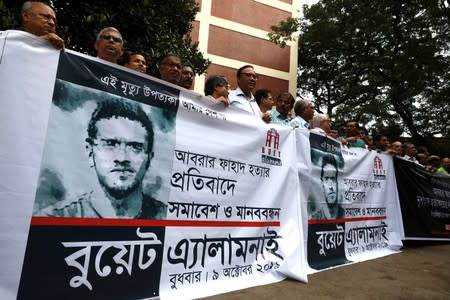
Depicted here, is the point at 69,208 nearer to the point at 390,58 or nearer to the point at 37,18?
the point at 37,18

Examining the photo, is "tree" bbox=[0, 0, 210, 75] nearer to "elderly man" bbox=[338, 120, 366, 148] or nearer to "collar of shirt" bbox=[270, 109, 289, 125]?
"collar of shirt" bbox=[270, 109, 289, 125]

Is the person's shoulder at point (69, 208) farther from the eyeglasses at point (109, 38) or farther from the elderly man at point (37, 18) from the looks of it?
the eyeglasses at point (109, 38)

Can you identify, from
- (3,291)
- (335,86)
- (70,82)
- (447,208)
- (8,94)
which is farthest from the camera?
(335,86)

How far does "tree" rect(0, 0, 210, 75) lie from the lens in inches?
151

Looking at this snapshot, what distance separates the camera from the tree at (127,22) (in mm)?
3827

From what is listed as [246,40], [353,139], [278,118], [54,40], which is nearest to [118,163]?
[54,40]

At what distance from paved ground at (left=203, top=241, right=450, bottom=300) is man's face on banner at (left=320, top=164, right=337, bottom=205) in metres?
0.71

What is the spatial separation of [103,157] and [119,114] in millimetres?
301

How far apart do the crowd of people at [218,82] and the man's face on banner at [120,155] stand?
0.56 m

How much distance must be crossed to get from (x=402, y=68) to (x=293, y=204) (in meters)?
9.29

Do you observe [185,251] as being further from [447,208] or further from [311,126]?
[447,208]

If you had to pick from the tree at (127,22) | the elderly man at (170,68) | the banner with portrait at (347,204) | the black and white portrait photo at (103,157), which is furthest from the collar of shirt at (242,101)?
the tree at (127,22)

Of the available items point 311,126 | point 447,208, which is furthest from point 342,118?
point 311,126

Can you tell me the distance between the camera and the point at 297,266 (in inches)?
118
